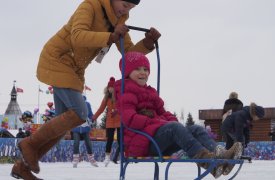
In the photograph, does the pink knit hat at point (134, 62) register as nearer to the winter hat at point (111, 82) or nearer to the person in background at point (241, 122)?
the winter hat at point (111, 82)

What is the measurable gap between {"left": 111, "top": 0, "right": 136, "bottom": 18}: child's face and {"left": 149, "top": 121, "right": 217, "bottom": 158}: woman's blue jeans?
99cm

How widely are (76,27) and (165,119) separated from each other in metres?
0.88

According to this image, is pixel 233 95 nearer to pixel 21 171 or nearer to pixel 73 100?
pixel 73 100

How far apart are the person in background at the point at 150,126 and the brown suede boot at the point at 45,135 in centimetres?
50

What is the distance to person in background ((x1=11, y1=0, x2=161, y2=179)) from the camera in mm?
3590

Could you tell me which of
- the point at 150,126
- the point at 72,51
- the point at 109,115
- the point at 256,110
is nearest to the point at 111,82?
the point at 109,115

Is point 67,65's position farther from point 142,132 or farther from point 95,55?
point 142,132

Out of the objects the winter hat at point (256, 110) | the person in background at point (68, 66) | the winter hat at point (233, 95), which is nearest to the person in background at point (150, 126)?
the person in background at point (68, 66)

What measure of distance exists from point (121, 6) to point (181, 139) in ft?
3.80

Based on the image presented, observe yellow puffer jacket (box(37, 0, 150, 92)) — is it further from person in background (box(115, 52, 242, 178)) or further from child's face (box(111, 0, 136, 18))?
Answer: person in background (box(115, 52, 242, 178))

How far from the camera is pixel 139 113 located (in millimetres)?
3258

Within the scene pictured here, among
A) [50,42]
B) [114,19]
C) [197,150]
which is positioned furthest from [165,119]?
[50,42]

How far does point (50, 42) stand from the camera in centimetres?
376

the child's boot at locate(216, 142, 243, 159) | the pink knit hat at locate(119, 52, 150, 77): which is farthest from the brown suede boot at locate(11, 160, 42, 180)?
the child's boot at locate(216, 142, 243, 159)
